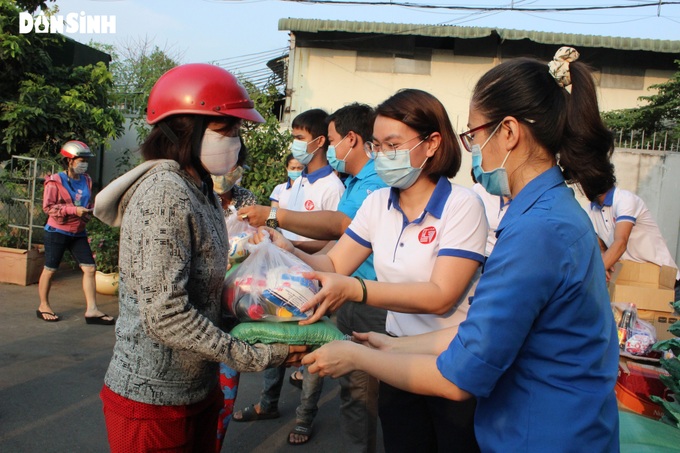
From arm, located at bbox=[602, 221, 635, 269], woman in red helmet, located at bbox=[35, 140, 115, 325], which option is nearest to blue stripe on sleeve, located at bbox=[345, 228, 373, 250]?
arm, located at bbox=[602, 221, 635, 269]

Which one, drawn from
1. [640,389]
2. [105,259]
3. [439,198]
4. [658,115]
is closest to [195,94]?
[439,198]

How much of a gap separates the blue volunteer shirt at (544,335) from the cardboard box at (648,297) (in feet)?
13.4

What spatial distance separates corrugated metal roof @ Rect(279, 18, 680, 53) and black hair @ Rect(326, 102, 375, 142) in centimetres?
1091

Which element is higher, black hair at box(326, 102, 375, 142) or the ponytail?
black hair at box(326, 102, 375, 142)

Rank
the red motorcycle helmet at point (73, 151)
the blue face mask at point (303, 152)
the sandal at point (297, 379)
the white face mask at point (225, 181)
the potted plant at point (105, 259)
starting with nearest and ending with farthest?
the white face mask at point (225, 181) → the blue face mask at point (303, 152) → the sandal at point (297, 379) → the red motorcycle helmet at point (73, 151) → the potted plant at point (105, 259)

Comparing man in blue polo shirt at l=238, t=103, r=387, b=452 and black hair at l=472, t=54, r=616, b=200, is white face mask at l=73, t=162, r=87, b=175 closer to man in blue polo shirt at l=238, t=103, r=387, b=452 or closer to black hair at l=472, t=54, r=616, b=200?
man in blue polo shirt at l=238, t=103, r=387, b=452

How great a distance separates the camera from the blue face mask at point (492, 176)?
5.39ft

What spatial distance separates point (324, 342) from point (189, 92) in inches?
38.5

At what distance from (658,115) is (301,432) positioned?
11176 millimetres

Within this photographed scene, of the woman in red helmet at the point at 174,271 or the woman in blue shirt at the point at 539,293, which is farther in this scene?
the woman in red helmet at the point at 174,271

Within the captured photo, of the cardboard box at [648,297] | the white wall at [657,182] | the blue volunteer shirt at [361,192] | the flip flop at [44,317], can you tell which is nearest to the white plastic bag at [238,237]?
the blue volunteer shirt at [361,192]

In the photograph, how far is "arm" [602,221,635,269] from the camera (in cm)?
537

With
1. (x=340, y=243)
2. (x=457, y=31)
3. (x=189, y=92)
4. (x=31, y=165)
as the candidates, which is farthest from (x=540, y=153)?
(x=457, y=31)

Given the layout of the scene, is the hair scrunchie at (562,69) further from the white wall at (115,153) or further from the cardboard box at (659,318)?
the white wall at (115,153)
